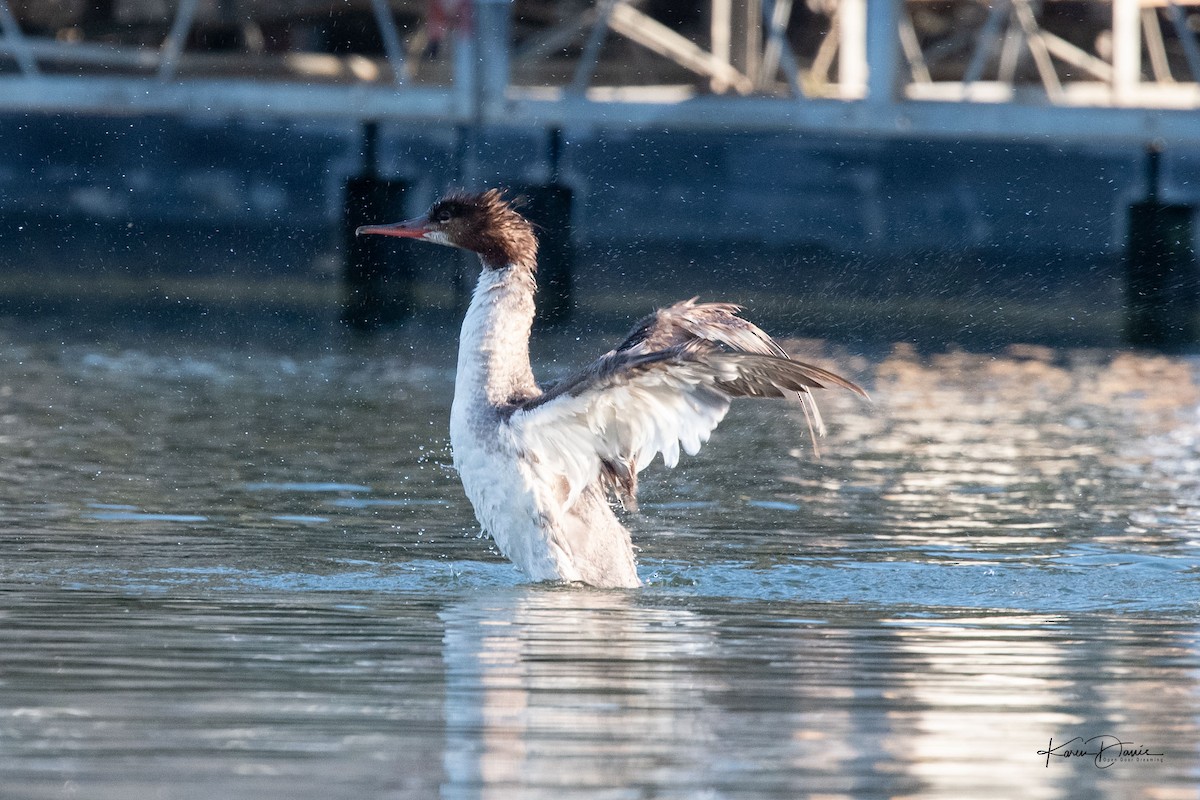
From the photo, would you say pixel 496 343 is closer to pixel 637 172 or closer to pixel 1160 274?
pixel 637 172

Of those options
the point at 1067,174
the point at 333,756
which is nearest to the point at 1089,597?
the point at 333,756

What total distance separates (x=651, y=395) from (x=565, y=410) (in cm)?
33

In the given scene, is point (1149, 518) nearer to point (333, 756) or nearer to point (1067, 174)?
point (333, 756)

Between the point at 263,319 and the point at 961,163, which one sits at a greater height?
the point at 961,163

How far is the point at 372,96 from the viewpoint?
22.3m

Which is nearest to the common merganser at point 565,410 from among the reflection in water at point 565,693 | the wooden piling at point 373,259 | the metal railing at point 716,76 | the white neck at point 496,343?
the white neck at point 496,343

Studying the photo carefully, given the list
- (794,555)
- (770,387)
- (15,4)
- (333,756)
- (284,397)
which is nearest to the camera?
(333,756)

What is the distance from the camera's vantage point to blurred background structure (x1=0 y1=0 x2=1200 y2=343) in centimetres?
2145

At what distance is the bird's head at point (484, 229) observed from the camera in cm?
851

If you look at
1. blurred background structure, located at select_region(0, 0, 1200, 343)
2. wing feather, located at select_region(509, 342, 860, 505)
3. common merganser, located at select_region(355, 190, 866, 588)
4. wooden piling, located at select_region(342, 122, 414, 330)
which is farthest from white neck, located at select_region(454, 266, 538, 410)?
wooden piling, located at select_region(342, 122, 414, 330)

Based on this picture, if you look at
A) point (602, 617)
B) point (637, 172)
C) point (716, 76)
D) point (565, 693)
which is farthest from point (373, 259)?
point (565, 693)

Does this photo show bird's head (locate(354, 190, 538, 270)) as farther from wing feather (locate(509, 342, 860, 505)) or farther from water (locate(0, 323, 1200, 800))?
water (locate(0, 323, 1200, 800))

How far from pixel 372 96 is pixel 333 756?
59.2 ft

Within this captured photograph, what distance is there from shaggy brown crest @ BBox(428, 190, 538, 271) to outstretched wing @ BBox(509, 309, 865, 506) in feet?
2.04
